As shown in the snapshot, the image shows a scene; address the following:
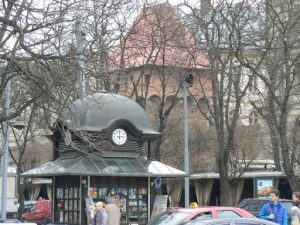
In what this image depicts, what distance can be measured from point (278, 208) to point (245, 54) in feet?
59.4

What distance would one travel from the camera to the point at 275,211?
17.2 m

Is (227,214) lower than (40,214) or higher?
higher

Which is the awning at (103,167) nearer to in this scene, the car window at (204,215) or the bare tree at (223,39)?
the bare tree at (223,39)

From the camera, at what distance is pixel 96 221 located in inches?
890

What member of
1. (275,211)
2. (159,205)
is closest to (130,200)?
(159,205)

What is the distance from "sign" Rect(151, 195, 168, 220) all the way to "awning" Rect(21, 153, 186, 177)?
39.9 inches

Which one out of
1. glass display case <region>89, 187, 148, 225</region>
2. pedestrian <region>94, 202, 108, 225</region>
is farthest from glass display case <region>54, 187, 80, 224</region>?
pedestrian <region>94, 202, 108, 225</region>

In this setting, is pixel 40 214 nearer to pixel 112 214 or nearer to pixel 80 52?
pixel 112 214

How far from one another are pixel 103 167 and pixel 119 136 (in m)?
1.93

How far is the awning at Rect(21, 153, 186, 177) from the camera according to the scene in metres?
28.4

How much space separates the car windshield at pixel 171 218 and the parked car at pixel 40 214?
28.6m

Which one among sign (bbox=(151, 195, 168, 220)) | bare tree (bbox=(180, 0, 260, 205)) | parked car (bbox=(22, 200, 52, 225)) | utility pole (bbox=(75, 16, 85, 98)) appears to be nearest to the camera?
utility pole (bbox=(75, 16, 85, 98))

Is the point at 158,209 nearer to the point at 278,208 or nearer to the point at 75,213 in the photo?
the point at 75,213

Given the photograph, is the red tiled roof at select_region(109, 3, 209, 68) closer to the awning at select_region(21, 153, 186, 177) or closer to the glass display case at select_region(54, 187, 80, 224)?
the awning at select_region(21, 153, 186, 177)
